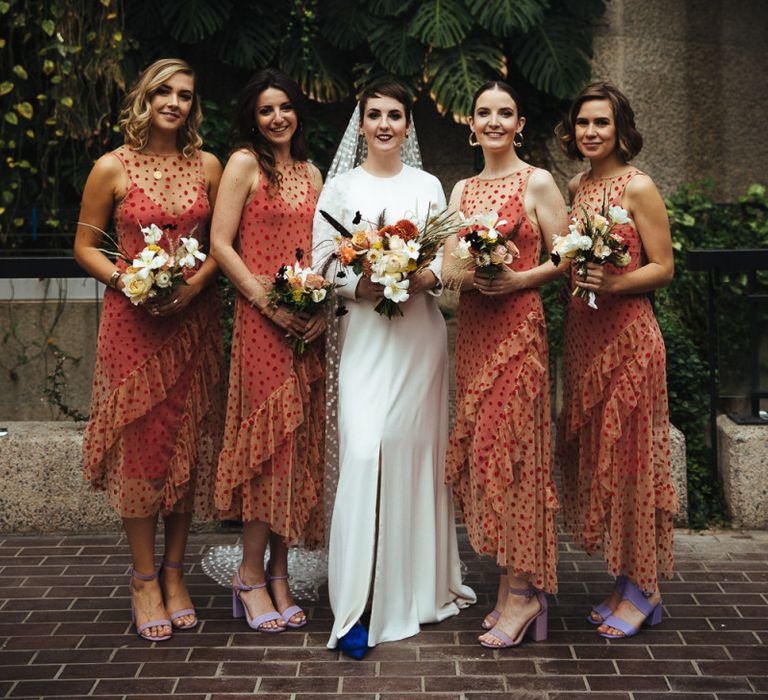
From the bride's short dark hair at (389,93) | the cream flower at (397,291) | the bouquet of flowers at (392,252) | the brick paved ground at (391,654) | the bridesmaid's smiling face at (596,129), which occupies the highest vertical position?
the bride's short dark hair at (389,93)

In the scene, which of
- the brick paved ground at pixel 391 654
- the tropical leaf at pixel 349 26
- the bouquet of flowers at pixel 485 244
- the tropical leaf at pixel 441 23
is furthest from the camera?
the tropical leaf at pixel 349 26

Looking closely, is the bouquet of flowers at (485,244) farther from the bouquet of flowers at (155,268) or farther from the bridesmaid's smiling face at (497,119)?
the bouquet of flowers at (155,268)

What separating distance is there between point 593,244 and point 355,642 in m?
1.94

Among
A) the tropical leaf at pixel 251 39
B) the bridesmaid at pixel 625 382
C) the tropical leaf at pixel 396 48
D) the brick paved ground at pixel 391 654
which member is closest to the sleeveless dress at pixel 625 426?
the bridesmaid at pixel 625 382

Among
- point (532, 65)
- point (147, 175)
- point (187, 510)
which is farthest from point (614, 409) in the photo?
point (532, 65)

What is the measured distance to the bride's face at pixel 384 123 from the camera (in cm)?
463

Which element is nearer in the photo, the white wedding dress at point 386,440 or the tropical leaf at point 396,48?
the white wedding dress at point 386,440

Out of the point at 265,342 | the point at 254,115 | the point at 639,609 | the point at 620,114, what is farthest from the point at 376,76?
the point at 639,609

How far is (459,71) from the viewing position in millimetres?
7977

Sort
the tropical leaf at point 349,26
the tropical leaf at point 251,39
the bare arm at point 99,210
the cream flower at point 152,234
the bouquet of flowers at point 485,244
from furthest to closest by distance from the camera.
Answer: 1. the tropical leaf at point 251,39
2. the tropical leaf at point 349,26
3. the bare arm at point 99,210
4. the cream flower at point 152,234
5. the bouquet of flowers at point 485,244

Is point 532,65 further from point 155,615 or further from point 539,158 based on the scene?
point 155,615

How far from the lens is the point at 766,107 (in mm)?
9070

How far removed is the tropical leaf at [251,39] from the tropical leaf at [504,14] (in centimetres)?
156

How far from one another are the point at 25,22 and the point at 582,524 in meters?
5.87
